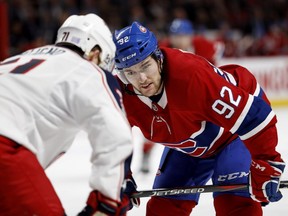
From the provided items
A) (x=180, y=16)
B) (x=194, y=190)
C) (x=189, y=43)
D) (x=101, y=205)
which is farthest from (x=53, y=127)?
(x=180, y=16)

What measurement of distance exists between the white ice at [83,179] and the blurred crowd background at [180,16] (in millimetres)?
2133

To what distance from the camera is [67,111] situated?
2.21m

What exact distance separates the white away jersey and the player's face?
2.09 ft

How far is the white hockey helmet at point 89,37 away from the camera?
2494 mm

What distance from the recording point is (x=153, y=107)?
306 centimetres

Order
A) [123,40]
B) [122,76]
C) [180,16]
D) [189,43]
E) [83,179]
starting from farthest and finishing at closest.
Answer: [180,16] → [189,43] → [83,179] → [122,76] → [123,40]

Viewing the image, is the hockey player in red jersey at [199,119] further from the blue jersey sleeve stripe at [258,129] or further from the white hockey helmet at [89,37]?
the white hockey helmet at [89,37]

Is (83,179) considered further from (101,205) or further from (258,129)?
(101,205)

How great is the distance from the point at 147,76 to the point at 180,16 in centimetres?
645

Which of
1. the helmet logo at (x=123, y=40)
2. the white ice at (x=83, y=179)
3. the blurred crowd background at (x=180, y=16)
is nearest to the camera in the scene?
the helmet logo at (x=123, y=40)

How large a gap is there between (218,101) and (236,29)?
7685mm

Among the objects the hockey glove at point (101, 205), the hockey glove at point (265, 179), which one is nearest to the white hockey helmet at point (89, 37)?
the hockey glove at point (101, 205)

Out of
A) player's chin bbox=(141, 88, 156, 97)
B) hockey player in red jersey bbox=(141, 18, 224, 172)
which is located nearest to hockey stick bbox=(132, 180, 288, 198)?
player's chin bbox=(141, 88, 156, 97)

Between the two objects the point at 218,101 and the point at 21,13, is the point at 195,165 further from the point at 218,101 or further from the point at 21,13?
the point at 21,13
